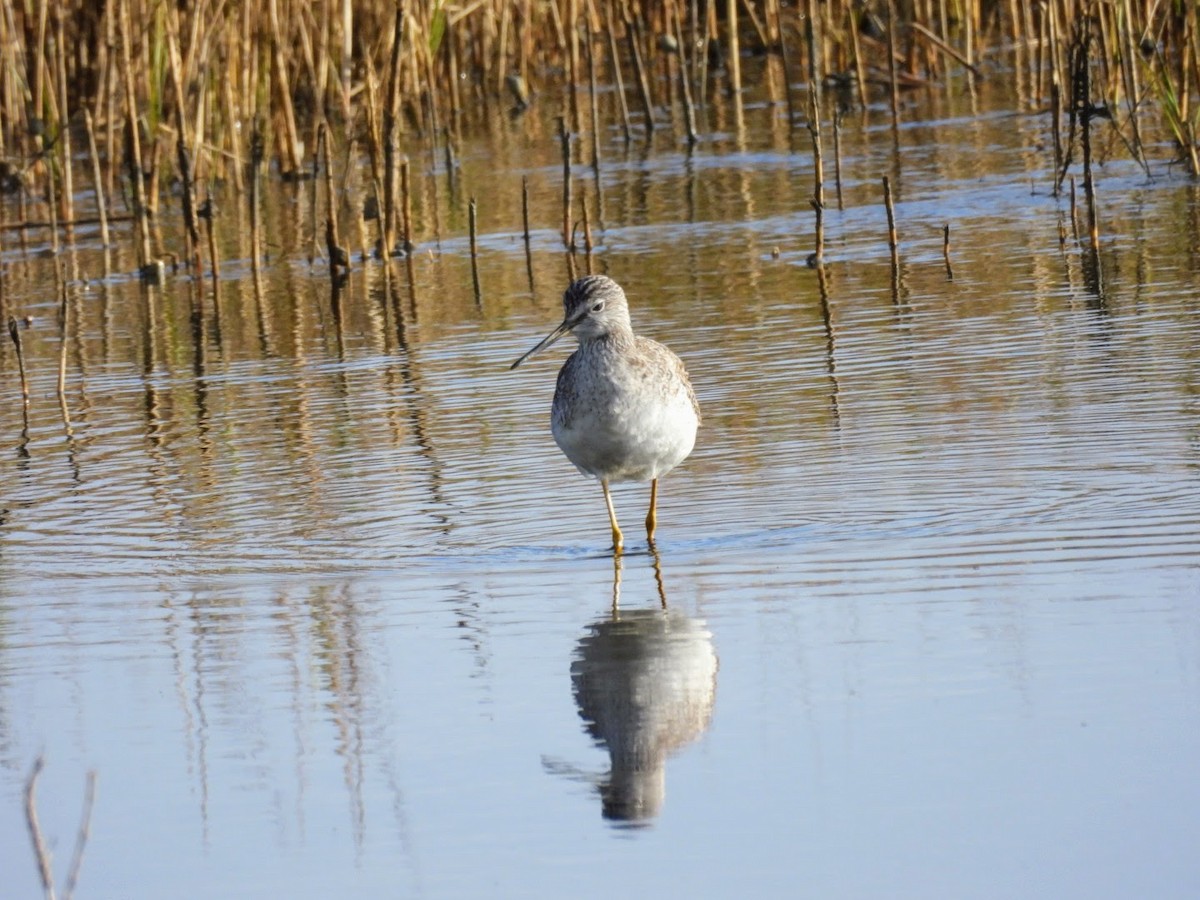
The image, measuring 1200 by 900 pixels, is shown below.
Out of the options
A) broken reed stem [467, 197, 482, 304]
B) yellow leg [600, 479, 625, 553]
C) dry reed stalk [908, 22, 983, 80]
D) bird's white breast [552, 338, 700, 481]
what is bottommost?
yellow leg [600, 479, 625, 553]

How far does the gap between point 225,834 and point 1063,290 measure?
7.73 metres

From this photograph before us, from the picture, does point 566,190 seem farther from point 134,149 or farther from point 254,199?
point 134,149

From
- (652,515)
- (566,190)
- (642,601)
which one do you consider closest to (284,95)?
(566,190)

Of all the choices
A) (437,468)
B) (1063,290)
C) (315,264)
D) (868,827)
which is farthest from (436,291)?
(868,827)

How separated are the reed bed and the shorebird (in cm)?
541

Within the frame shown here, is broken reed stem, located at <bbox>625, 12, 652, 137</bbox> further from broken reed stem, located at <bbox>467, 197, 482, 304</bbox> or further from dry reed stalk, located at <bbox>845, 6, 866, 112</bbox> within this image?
broken reed stem, located at <bbox>467, 197, 482, 304</bbox>

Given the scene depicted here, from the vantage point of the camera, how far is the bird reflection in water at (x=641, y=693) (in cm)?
485

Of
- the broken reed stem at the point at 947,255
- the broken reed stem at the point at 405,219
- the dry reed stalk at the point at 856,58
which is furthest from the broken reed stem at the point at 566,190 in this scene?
the dry reed stalk at the point at 856,58

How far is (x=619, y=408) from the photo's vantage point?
7.26 metres

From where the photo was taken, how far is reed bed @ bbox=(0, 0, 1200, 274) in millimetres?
14172

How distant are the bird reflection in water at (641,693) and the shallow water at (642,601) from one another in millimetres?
15

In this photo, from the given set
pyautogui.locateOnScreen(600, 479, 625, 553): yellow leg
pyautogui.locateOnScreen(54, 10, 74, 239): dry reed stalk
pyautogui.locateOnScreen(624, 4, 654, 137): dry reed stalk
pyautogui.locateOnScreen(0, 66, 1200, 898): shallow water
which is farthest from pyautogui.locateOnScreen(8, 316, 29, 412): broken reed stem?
pyautogui.locateOnScreen(624, 4, 654, 137): dry reed stalk

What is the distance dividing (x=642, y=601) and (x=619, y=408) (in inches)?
36.9

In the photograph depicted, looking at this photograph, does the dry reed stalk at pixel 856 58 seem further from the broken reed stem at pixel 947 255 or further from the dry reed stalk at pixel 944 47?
the broken reed stem at pixel 947 255
